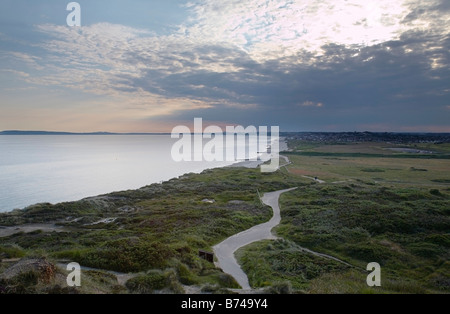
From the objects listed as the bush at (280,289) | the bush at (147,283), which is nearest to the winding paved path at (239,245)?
the bush at (280,289)

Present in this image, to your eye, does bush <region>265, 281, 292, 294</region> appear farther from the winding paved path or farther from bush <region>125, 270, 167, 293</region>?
bush <region>125, 270, 167, 293</region>

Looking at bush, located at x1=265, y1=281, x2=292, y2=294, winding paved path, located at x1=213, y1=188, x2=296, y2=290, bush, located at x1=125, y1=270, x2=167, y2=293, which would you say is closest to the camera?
bush, located at x1=265, y1=281, x2=292, y2=294

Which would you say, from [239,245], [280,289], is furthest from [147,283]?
[239,245]

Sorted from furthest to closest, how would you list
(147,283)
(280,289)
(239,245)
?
(239,245) < (147,283) < (280,289)

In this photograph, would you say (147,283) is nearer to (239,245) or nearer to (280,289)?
(280,289)

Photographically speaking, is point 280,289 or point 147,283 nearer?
point 280,289

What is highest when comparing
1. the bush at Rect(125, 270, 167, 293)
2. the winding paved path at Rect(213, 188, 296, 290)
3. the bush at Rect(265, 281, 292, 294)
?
the bush at Rect(265, 281, 292, 294)

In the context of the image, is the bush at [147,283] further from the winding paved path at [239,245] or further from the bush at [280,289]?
the bush at [280,289]

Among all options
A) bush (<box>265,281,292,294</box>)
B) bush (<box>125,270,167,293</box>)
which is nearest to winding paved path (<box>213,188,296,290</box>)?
bush (<box>265,281,292,294</box>)

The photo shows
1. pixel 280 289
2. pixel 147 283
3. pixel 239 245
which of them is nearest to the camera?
pixel 280 289
